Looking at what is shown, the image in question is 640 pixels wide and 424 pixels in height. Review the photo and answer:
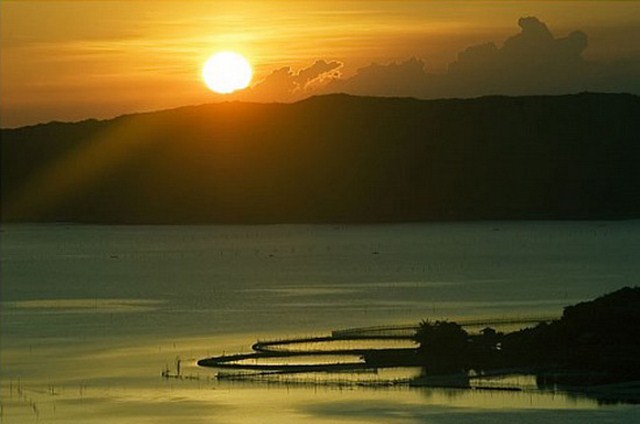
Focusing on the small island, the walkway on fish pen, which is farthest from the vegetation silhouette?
the walkway on fish pen

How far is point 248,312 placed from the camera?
79.1 m

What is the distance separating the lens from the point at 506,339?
170 ft

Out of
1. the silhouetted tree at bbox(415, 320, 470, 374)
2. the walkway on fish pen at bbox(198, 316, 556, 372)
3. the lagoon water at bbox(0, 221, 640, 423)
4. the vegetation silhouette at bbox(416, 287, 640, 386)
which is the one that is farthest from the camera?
the silhouetted tree at bbox(415, 320, 470, 374)

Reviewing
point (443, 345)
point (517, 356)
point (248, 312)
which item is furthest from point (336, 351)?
point (248, 312)

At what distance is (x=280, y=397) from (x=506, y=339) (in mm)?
10077

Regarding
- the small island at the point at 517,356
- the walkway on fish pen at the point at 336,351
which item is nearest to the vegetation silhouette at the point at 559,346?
the small island at the point at 517,356

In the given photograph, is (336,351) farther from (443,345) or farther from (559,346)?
(559,346)

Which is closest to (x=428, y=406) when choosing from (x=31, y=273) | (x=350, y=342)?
(x=350, y=342)

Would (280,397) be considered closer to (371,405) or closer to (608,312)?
(371,405)

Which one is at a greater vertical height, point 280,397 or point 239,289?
point 239,289

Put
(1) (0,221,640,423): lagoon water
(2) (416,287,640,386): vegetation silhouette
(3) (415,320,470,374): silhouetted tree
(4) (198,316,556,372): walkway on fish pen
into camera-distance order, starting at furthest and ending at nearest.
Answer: (3) (415,320,470,374): silhouetted tree, (4) (198,316,556,372): walkway on fish pen, (2) (416,287,640,386): vegetation silhouette, (1) (0,221,640,423): lagoon water

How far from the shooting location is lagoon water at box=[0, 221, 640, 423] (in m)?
42.8

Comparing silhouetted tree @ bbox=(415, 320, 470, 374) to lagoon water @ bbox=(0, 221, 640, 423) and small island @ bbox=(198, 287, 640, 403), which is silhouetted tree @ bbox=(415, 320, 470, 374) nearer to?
small island @ bbox=(198, 287, 640, 403)

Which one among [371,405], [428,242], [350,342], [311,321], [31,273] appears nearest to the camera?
[371,405]
